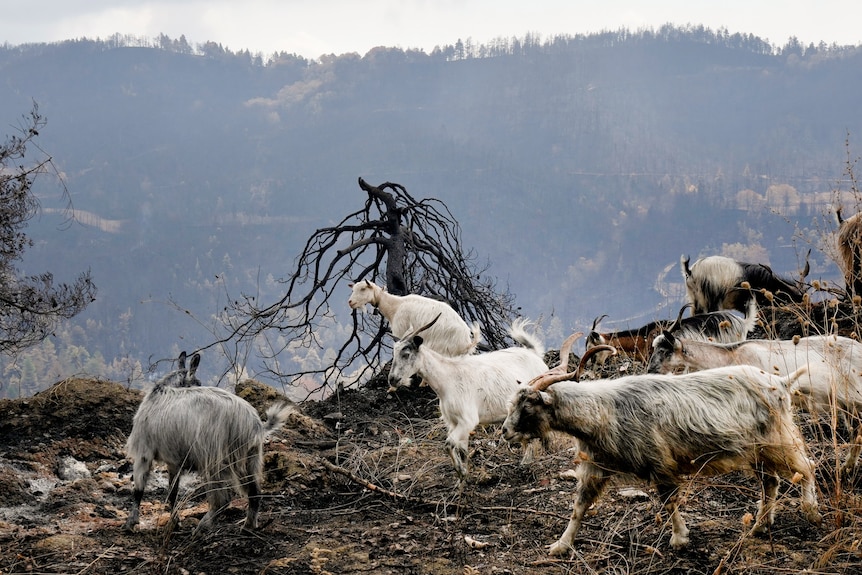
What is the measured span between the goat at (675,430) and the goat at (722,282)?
3.72 meters

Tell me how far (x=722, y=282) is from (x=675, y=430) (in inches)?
160

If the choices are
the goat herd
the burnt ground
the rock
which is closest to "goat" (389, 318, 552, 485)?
the goat herd

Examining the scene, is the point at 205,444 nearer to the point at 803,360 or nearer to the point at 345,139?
the point at 803,360

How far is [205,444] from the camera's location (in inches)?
175

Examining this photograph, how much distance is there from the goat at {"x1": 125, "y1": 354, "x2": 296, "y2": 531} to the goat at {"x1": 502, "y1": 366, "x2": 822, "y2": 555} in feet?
5.29

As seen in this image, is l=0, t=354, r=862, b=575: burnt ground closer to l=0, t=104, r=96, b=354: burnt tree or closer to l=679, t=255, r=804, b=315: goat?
l=0, t=104, r=96, b=354: burnt tree

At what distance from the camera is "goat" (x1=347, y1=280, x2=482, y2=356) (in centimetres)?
714

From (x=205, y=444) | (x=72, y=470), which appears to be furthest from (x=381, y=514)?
(x=72, y=470)

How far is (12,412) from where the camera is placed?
6523 millimetres

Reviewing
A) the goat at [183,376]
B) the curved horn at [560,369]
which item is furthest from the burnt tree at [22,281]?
the curved horn at [560,369]

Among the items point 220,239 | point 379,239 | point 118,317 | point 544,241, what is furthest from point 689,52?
point 379,239

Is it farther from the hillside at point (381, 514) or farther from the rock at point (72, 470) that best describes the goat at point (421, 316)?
the rock at point (72, 470)

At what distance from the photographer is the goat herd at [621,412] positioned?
12.3 ft

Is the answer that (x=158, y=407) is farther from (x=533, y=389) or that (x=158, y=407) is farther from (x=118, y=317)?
(x=118, y=317)
